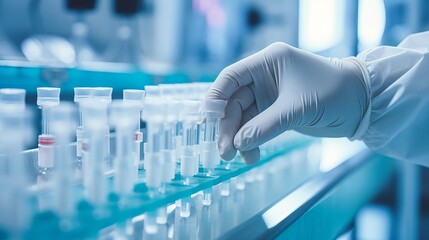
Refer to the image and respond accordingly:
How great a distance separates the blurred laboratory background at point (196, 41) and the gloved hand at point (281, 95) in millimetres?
336

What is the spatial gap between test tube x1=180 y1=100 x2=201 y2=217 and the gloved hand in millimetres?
50

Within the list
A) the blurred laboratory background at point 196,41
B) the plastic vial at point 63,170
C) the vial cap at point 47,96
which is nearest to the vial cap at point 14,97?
the plastic vial at point 63,170

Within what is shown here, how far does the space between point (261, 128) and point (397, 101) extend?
0.47 meters

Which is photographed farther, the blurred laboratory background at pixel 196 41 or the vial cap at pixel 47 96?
the blurred laboratory background at pixel 196 41

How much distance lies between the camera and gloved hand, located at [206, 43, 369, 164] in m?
1.04

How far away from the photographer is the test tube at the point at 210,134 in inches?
40.5

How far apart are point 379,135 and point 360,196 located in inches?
38.3

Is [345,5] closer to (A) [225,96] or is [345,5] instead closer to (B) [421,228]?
(B) [421,228]

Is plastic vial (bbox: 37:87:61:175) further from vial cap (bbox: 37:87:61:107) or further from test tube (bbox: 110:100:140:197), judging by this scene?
test tube (bbox: 110:100:140:197)

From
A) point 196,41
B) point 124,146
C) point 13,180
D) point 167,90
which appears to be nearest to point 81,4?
point 196,41

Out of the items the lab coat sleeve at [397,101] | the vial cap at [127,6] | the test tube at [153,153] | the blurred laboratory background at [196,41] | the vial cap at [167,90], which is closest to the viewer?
the test tube at [153,153]

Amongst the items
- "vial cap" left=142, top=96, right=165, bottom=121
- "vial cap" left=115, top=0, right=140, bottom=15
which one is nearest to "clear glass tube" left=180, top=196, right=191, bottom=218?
"vial cap" left=142, top=96, right=165, bottom=121

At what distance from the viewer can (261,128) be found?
1.01 metres

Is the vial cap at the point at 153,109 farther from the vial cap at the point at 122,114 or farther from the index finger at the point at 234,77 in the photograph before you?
the index finger at the point at 234,77
